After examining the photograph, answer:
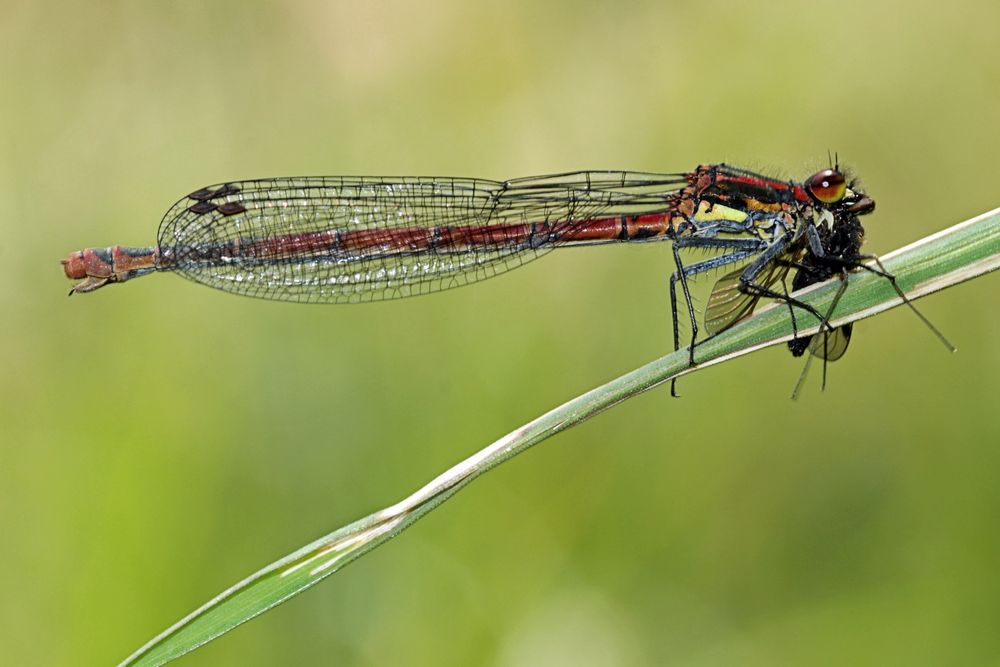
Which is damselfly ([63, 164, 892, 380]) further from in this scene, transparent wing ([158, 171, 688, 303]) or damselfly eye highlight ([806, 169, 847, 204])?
damselfly eye highlight ([806, 169, 847, 204])

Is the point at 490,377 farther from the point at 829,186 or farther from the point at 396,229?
the point at 829,186

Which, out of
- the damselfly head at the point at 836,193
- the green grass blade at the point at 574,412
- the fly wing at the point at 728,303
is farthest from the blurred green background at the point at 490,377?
the green grass blade at the point at 574,412

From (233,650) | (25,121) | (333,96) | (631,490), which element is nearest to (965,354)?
(631,490)

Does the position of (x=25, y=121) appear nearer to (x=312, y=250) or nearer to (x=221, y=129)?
(x=221, y=129)

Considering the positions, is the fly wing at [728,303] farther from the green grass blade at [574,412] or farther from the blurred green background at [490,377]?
the blurred green background at [490,377]

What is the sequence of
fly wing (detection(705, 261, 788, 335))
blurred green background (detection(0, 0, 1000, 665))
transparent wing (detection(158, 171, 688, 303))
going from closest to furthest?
fly wing (detection(705, 261, 788, 335)), blurred green background (detection(0, 0, 1000, 665)), transparent wing (detection(158, 171, 688, 303))

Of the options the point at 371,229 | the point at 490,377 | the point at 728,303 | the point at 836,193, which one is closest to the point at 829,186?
the point at 836,193

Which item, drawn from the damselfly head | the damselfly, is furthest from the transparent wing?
the damselfly head
